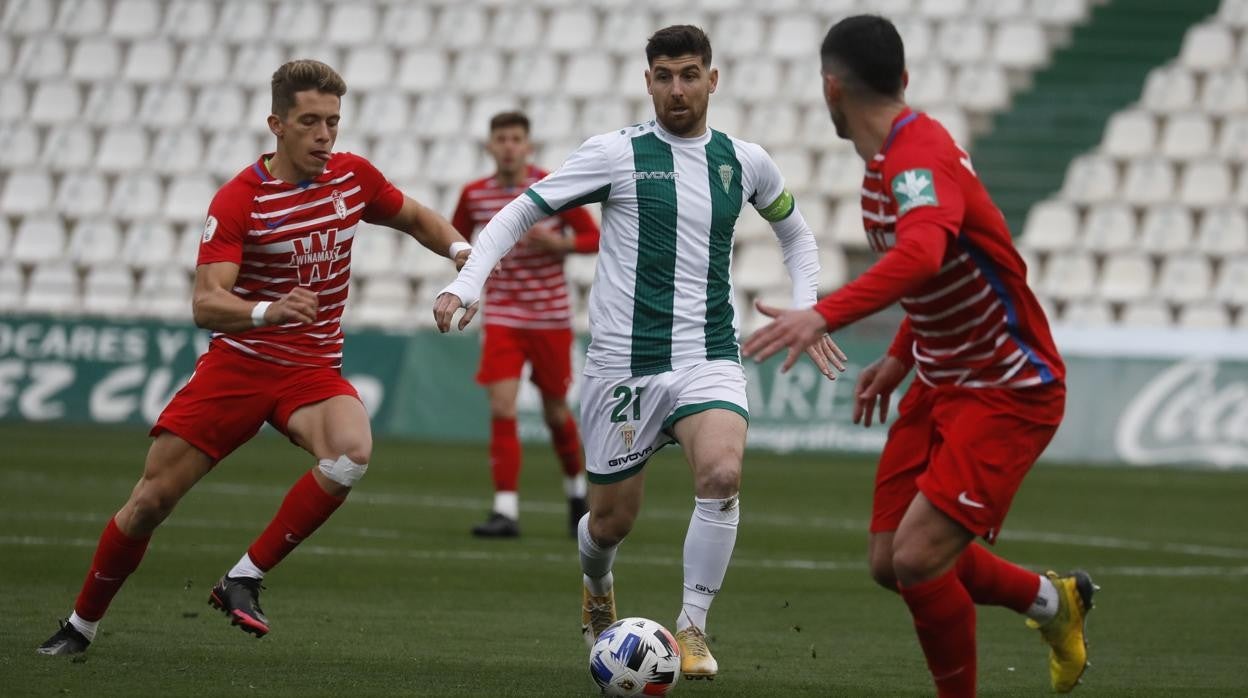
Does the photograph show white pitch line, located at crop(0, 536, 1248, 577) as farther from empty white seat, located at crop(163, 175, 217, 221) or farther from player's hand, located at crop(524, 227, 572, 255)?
empty white seat, located at crop(163, 175, 217, 221)

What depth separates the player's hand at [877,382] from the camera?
617cm

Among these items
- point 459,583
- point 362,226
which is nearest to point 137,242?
point 362,226

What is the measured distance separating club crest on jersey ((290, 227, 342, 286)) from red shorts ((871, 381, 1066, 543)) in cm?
248

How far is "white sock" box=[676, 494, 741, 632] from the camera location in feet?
22.7

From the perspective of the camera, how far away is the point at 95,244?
23.8 m

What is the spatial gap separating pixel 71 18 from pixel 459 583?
19702 millimetres

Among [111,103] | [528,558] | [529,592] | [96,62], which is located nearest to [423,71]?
[111,103]

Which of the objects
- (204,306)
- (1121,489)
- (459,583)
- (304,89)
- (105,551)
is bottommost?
(1121,489)

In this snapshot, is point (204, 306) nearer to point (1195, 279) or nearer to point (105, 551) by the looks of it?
point (105, 551)

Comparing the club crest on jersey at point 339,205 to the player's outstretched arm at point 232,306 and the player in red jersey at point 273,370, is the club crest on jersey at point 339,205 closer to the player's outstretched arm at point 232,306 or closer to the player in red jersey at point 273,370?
the player in red jersey at point 273,370

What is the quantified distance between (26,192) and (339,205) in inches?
745

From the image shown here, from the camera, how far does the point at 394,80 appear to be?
25469 mm

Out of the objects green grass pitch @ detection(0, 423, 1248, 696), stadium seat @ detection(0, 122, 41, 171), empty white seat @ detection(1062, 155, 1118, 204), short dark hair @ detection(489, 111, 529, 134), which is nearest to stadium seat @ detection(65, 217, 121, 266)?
stadium seat @ detection(0, 122, 41, 171)

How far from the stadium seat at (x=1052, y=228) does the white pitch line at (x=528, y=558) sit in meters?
10.9
